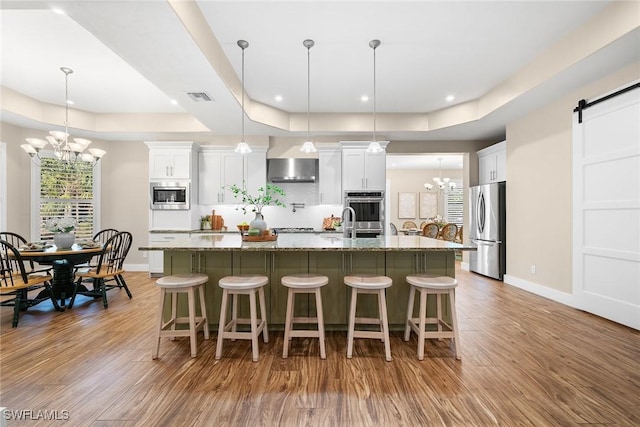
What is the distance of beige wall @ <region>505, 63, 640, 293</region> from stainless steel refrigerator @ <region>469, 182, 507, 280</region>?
0.47 feet

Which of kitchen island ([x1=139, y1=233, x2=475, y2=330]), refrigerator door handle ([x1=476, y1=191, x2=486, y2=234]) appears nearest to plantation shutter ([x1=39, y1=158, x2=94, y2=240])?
kitchen island ([x1=139, y1=233, x2=475, y2=330])

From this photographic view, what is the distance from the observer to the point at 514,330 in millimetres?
3049

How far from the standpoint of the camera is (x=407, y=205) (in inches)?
411

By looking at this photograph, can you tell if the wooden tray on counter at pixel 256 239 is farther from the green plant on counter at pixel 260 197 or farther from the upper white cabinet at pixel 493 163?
the upper white cabinet at pixel 493 163

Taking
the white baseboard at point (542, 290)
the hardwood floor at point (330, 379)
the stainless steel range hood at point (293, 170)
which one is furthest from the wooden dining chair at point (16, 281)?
the white baseboard at point (542, 290)

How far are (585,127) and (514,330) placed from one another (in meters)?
2.54

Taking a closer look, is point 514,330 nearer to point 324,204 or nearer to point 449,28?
point 449,28

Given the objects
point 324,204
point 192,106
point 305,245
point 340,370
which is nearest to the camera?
point 340,370

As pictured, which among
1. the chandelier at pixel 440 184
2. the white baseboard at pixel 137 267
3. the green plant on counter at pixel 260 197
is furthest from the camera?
the chandelier at pixel 440 184

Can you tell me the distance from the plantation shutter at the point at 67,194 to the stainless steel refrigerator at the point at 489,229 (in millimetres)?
7417

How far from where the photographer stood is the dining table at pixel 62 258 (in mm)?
3547

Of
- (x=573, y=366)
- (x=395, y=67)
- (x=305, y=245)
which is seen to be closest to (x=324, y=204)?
(x=395, y=67)

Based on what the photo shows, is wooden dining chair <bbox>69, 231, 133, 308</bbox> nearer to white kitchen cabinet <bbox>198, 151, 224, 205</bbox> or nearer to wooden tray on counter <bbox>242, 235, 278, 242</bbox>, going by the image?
white kitchen cabinet <bbox>198, 151, 224, 205</bbox>

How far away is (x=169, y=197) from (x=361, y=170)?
3.59m
